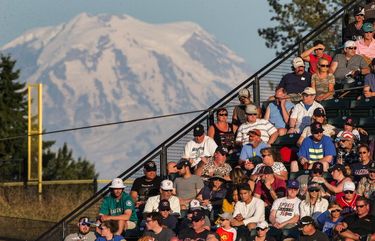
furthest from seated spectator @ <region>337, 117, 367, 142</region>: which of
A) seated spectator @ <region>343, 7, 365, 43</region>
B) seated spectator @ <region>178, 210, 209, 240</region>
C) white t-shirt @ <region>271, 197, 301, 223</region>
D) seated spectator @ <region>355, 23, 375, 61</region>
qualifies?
seated spectator @ <region>343, 7, 365, 43</region>

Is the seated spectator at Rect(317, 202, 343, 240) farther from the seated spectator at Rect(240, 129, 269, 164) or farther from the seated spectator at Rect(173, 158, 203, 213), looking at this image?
the seated spectator at Rect(173, 158, 203, 213)

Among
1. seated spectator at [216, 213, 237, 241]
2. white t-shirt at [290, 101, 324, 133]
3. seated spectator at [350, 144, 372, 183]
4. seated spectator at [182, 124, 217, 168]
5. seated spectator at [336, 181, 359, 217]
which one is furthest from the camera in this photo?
seated spectator at [182, 124, 217, 168]

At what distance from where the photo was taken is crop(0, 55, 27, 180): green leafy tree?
208ft

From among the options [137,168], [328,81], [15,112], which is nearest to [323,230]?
[328,81]

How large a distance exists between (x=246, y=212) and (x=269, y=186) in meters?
0.60

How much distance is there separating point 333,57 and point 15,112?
148 feet

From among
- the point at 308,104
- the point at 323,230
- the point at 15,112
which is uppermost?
the point at 15,112

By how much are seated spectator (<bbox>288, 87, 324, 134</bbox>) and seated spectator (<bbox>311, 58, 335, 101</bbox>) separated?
0.54 metres

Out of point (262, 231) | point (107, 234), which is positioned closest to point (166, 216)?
point (107, 234)

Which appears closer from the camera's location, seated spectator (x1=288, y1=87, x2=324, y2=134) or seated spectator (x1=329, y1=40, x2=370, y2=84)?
seated spectator (x1=288, y1=87, x2=324, y2=134)

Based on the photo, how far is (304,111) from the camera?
25578 millimetres

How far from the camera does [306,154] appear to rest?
2438cm

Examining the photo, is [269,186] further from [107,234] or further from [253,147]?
[107,234]

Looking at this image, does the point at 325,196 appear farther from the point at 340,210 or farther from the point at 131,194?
the point at 131,194
